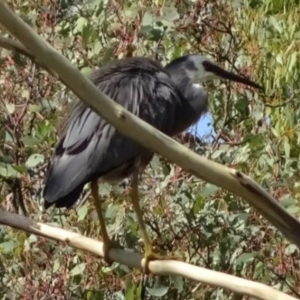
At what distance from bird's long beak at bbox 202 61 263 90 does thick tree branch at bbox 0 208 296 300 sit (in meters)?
0.65

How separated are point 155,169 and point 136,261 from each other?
1.92 feet

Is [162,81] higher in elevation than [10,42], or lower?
higher

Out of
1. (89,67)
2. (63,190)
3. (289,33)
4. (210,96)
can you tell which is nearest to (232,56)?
(210,96)

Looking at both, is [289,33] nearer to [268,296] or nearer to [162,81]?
[162,81]

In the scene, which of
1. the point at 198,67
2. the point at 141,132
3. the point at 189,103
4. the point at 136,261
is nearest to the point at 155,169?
the point at 189,103

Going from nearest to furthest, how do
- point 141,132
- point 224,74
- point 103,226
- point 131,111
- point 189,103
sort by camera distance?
point 141,132
point 103,226
point 131,111
point 224,74
point 189,103

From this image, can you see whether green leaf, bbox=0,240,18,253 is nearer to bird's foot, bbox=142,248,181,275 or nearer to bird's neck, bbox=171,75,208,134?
bird's foot, bbox=142,248,181,275

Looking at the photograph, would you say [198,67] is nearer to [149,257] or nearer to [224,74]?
[224,74]

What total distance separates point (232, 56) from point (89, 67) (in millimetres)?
444

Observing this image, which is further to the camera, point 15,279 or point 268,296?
point 15,279

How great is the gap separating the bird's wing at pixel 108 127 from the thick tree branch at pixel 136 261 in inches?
3.9

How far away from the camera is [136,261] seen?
232cm

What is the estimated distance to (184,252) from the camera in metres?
2.76

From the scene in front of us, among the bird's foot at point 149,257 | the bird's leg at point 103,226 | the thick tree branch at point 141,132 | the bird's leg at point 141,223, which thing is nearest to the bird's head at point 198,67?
the bird's leg at point 141,223
